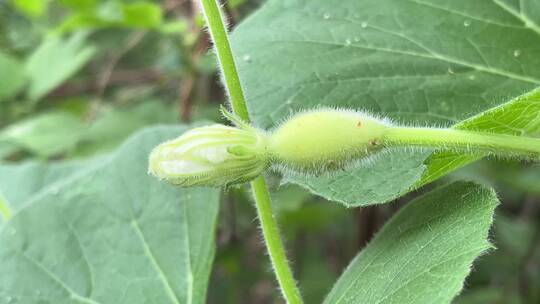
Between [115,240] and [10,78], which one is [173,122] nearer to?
[10,78]

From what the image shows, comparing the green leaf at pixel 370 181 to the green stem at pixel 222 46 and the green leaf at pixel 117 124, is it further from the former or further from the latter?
the green leaf at pixel 117 124

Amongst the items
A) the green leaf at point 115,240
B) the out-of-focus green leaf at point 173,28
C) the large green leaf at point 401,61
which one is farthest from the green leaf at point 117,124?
the large green leaf at point 401,61

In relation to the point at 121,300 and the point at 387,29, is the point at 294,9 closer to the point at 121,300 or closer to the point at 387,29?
the point at 387,29

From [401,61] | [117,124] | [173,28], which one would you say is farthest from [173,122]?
[401,61]

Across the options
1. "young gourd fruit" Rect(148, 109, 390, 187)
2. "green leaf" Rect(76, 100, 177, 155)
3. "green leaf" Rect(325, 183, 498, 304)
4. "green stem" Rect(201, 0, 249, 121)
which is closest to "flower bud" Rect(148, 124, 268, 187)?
"young gourd fruit" Rect(148, 109, 390, 187)

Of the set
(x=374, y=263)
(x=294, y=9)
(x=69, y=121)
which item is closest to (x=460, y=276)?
(x=374, y=263)

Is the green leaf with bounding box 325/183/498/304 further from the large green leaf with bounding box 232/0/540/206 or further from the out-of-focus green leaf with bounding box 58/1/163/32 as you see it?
the out-of-focus green leaf with bounding box 58/1/163/32
